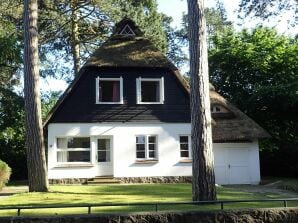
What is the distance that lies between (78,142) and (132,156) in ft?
9.49

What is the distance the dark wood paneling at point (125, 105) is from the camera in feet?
81.6

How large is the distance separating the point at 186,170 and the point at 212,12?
3004 cm

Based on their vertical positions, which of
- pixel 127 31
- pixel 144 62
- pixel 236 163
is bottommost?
pixel 236 163

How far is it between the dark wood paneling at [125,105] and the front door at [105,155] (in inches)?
50.2

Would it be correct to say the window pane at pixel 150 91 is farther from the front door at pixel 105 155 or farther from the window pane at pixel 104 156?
the window pane at pixel 104 156

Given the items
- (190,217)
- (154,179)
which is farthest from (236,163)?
(190,217)

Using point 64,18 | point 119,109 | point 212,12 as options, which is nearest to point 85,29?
point 64,18

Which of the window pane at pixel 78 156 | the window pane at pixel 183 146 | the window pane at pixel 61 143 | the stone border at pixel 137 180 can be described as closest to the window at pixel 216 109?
the window pane at pixel 183 146

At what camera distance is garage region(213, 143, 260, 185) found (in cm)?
2603

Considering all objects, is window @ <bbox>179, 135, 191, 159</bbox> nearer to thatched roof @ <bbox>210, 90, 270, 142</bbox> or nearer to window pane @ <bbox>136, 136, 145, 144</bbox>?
thatched roof @ <bbox>210, 90, 270, 142</bbox>

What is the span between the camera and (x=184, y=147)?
25984mm

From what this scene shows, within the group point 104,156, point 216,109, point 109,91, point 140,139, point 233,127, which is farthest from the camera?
point 216,109

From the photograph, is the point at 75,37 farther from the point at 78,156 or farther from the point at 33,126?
the point at 33,126

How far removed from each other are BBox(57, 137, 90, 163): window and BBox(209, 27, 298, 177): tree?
11.4 metres
